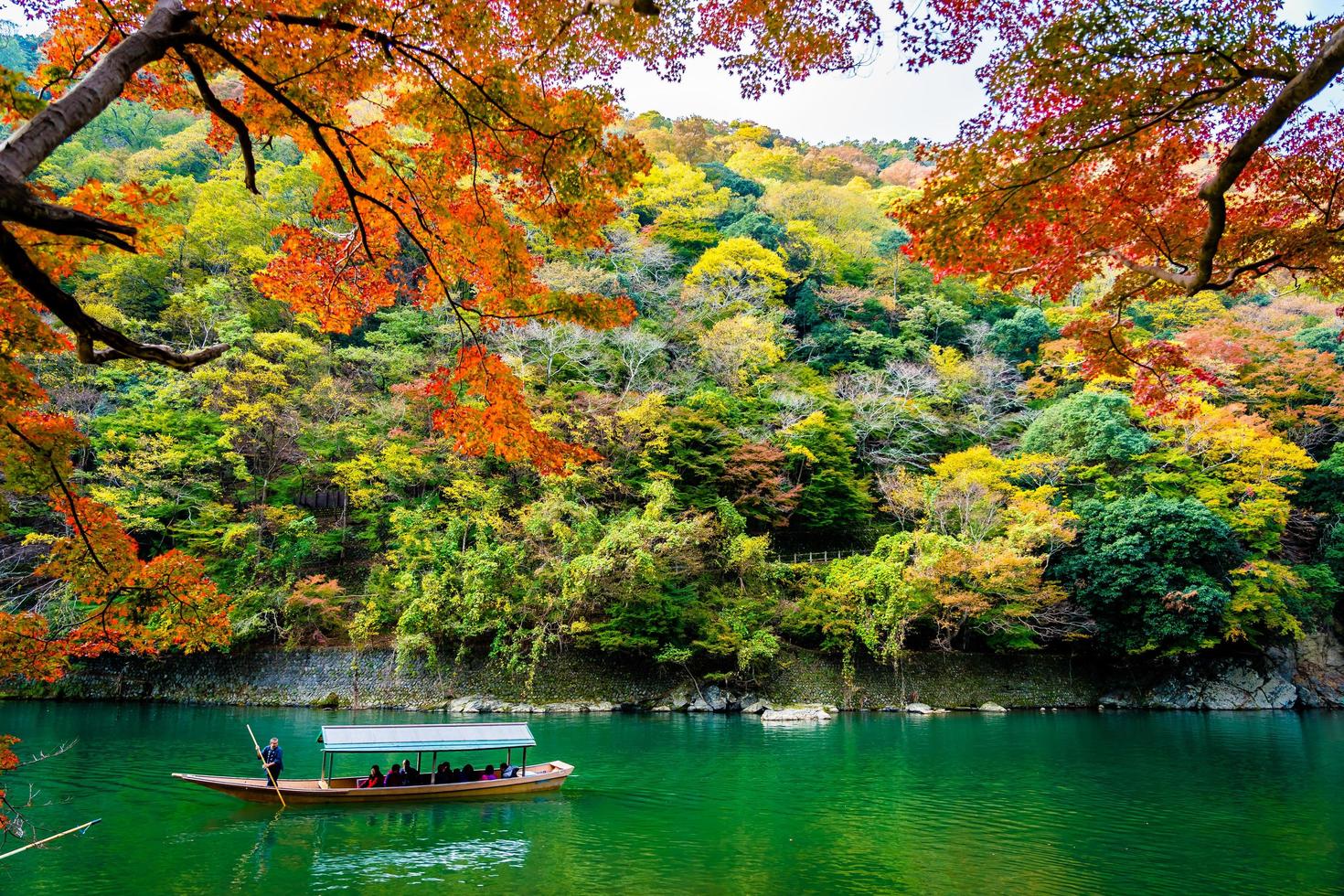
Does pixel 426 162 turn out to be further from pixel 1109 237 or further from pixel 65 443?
pixel 1109 237

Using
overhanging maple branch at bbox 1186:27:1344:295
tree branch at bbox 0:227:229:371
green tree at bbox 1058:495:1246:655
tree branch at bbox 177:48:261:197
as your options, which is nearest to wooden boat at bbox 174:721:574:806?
tree branch at bbox 0:227:229:371

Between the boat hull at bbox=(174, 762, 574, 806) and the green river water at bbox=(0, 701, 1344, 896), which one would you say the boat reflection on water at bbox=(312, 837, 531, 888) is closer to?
the green river water at bbox=(0, 701, 1344, 896)

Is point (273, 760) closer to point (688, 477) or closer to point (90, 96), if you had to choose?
point (90, 96)

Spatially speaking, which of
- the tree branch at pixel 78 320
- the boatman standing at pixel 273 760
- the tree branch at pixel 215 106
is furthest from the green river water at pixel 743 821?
the tree branch at pixel 215 106

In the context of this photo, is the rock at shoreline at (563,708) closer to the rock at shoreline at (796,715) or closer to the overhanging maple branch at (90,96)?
the rock at shoreline at (796,715)

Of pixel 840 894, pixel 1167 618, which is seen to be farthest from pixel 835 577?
pixel 840 894
